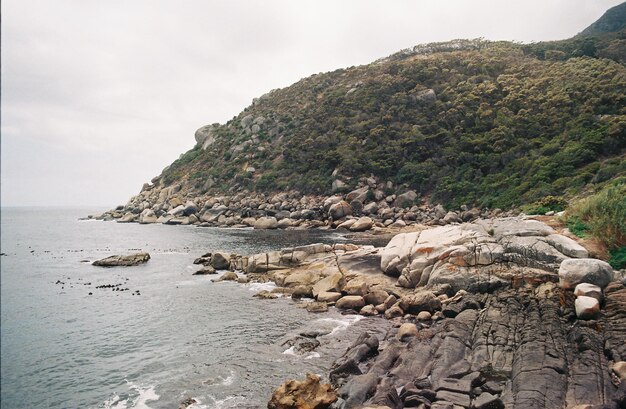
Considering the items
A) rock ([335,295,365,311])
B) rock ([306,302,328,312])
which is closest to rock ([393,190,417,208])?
rock ([335,295,365,311])

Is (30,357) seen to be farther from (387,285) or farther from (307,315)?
(387,285)

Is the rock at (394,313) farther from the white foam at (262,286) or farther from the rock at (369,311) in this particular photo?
the white foam at (262,286)

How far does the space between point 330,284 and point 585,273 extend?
16.0 m

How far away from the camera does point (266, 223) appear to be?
234ft

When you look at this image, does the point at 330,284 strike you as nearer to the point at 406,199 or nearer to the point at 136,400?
the point at 136,400

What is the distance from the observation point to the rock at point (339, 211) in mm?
70062

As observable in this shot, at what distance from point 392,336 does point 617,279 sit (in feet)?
38.2

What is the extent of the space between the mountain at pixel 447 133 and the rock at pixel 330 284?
39455 mm

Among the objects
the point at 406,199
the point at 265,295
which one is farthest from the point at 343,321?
the point at 406,199

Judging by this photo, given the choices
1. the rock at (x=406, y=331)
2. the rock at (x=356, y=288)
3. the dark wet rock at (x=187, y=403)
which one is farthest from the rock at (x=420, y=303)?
the dark wet rock at (x=187, y=403)

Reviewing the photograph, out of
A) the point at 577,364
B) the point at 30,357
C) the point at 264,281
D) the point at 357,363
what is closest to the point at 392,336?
the point at 357,363

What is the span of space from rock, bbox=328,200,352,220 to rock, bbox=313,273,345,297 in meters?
40.6

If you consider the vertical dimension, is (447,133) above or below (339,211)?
above

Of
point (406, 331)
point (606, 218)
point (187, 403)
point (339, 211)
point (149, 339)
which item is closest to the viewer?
point (187, 403)
